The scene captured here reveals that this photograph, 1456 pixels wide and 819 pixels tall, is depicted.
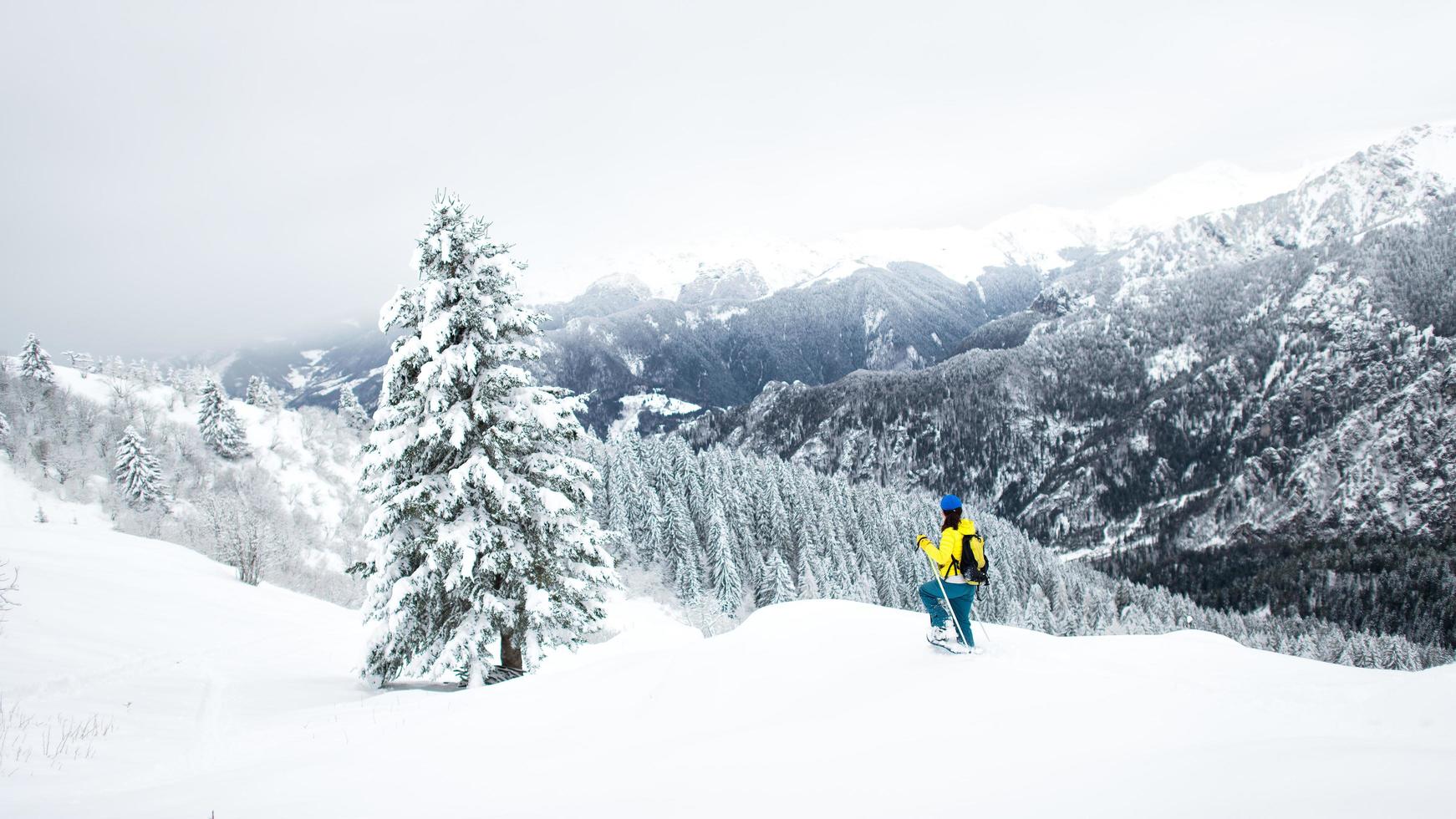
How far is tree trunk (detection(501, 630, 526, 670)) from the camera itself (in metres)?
14.0

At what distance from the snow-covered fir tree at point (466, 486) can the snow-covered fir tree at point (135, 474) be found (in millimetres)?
44339

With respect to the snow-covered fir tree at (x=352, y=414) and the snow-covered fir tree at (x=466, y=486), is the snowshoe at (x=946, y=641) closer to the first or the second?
the snow-covered fir tree at (x=466, y=486)

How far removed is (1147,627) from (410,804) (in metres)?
102

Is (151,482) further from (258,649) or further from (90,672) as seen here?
(90,672)

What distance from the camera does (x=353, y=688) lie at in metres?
13.9

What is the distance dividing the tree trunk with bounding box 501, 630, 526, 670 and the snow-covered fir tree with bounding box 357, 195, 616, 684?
0.03 meters

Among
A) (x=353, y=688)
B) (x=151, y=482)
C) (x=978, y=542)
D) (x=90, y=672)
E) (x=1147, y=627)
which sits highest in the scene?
(x=151, y=482)

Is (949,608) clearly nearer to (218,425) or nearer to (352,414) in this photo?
(218,425)

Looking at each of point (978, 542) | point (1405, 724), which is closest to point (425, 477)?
point (978, 542)

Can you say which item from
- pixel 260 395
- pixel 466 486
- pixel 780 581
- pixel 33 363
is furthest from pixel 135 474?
pixel 466 486

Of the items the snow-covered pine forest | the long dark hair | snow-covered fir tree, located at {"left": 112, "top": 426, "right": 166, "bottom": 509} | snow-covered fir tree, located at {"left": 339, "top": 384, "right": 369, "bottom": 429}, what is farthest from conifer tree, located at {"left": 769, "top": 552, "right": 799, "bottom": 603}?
snow-covered fir tree, located at {"left": 339, "top": 384, "right": 369, "bottom": 429}

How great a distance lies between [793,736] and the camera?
20.0 ft

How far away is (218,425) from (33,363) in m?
14.2

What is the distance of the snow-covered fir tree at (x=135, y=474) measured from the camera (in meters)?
44.5
